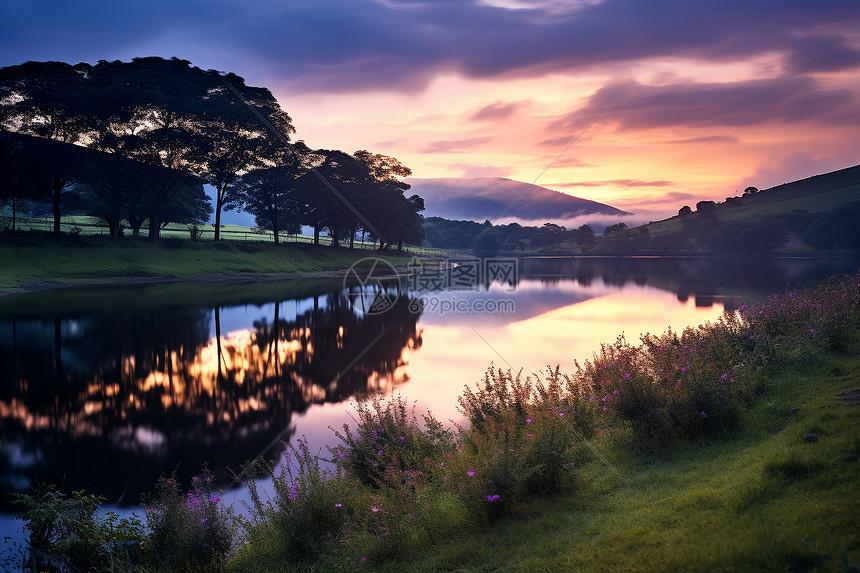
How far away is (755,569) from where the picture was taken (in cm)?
415

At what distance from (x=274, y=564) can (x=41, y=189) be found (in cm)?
5414

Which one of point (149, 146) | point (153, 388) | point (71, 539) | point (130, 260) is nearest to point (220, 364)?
point (153, 388)

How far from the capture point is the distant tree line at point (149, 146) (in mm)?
46281

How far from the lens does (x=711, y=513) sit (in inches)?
209

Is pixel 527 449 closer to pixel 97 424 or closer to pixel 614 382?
pixel 614 382

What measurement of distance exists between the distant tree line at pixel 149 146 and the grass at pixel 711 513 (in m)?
55.4

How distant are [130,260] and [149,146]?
42.3 feet

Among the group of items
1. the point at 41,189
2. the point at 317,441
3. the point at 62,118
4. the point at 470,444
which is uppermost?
the point at 62,118

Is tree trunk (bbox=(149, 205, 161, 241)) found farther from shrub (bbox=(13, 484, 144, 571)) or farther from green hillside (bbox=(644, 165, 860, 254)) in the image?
green hillside (bbox=(644, 165, 860, 254))

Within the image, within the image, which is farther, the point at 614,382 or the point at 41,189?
the point at 41,189

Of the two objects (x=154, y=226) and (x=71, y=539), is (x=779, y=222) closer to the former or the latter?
(x=154, y=226)

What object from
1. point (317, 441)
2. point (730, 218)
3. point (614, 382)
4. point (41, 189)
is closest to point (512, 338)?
point (614, 382)

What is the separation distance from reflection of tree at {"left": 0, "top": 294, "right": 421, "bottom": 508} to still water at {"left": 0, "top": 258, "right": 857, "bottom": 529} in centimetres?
5

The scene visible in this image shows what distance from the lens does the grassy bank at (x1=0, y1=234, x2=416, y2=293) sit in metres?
40.0
